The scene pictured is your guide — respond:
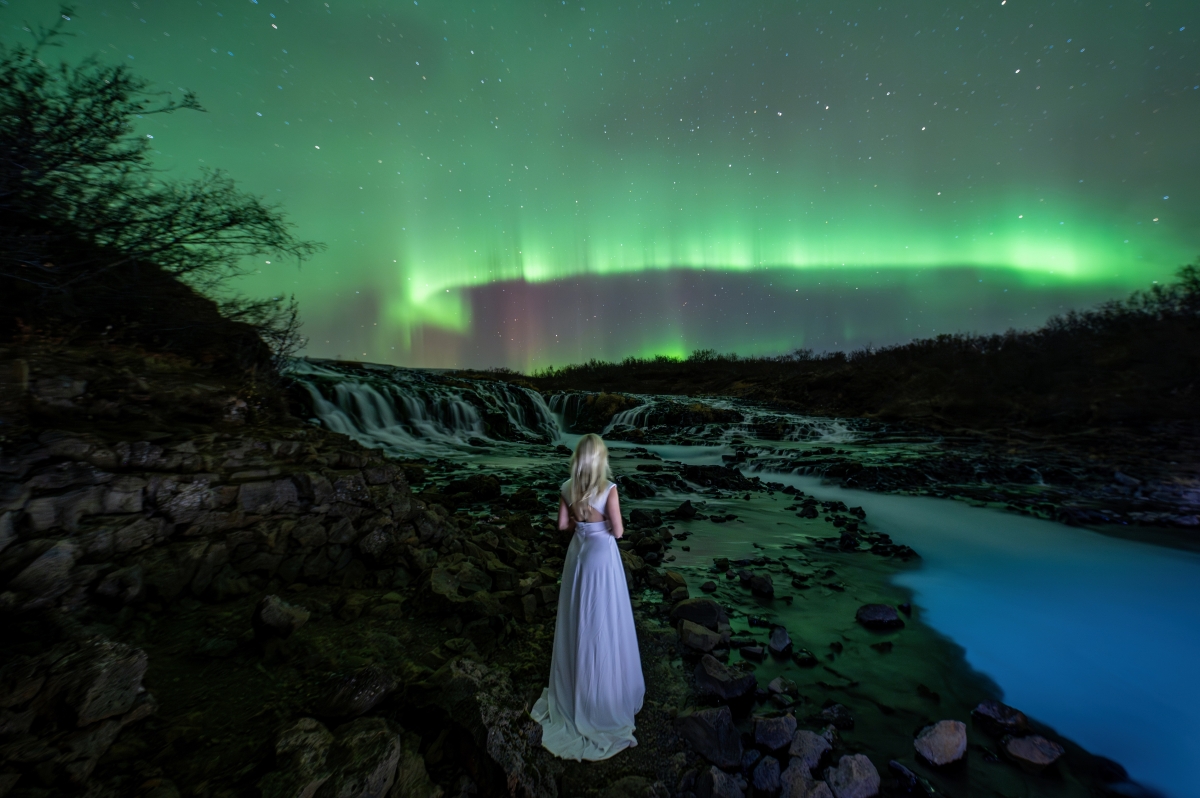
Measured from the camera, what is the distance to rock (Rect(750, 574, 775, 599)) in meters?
6.35

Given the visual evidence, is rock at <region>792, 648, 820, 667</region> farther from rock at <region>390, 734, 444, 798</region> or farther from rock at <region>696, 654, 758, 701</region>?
rock at <region>390, 734, 444, 798</region>

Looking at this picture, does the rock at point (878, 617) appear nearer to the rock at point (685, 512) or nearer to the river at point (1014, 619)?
the river at point (1014, 619)

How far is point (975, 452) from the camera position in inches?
695

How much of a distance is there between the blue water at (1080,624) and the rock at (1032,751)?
0.87 m

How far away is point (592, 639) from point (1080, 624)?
7663 mm

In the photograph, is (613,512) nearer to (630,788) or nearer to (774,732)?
(630,788)

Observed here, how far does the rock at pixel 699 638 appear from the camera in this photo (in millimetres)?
4734

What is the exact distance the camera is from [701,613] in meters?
5.36

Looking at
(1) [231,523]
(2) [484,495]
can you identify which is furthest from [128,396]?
(2) [484,495]

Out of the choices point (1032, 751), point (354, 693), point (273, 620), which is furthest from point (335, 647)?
point (1032, 751)

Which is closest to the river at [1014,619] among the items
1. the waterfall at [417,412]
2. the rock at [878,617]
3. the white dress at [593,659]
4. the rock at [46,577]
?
the rock at [878,617]

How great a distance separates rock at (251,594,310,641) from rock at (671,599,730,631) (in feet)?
12.7

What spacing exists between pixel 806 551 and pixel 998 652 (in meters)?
3.09

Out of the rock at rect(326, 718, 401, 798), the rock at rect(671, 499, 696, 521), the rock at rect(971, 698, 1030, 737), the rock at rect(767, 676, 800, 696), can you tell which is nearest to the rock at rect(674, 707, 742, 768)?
the rock at rect(767, 676, 800, 696)
